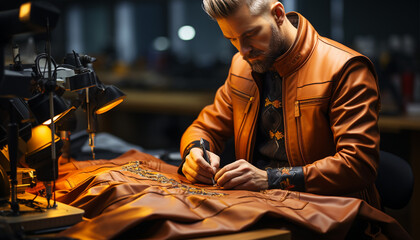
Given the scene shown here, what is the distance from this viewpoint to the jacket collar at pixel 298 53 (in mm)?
1902

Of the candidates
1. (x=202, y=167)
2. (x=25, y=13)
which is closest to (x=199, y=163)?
(x=202, y=167)

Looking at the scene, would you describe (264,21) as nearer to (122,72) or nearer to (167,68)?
(167,68)

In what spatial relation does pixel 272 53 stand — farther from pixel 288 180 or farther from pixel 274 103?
pixel 288 180

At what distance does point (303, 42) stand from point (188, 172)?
2.04ft

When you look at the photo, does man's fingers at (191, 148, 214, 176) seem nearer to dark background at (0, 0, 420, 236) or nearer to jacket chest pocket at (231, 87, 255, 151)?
jacket chest pocket at (231, 87, 255, 151)

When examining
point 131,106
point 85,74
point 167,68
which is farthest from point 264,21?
point 167,68

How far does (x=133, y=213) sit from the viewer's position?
136cm

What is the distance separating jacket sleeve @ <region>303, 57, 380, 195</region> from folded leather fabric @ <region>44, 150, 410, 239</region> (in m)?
0.13

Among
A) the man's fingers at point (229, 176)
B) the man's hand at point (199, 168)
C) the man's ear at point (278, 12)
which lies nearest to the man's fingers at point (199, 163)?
the man's hand at point (199, 168)

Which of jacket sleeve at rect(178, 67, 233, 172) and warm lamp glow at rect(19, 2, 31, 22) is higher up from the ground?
warm lamp glow at rect(19, 2, 31, 22)

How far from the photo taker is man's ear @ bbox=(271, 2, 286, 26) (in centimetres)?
186

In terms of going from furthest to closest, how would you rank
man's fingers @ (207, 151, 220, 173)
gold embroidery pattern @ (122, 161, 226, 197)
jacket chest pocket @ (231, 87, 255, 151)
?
jacket chest pocket @ (231, 87, 255, 151) < man's fingers @ (207, 151, 220, 173) < gold embroidery pattern @ (122, 161, 226, 197)

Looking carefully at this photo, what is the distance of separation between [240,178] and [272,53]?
0.49 m

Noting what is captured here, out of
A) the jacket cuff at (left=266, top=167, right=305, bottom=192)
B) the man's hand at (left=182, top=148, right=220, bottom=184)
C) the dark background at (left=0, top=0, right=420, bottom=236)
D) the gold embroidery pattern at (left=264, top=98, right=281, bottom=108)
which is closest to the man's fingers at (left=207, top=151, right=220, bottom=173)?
the man's hand at (left=182, top=148, right=220, bottom=184)
